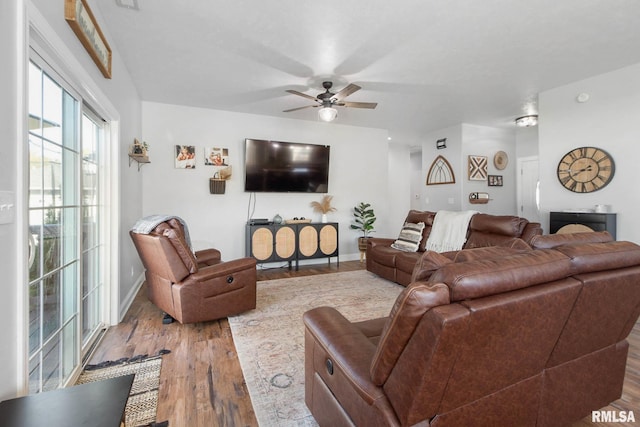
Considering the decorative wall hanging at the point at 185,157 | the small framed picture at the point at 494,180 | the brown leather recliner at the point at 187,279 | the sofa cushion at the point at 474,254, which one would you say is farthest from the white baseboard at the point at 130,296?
the small framed picture at the point at 494,180

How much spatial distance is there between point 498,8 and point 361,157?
12.2 feet

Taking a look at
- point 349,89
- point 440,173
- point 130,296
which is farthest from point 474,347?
point 440,173

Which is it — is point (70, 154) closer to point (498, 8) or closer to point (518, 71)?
point (498, 8)

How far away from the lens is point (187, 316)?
260cm

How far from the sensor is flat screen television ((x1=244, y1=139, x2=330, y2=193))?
4887 mm

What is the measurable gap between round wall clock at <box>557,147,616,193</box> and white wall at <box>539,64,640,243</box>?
0.06 metres

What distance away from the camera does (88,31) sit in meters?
1.93

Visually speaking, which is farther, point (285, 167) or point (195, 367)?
point (285, 167)

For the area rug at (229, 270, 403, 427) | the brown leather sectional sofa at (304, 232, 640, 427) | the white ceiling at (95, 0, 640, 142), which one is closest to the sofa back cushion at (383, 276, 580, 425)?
the brown leather sectional sofa at (304, 232, 640, 427)

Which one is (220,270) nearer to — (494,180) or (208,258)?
(208,258)

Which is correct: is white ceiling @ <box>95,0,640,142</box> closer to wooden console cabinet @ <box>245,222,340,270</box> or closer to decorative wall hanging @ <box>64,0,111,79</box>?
decorative wall hanging @ <box>64,0,111,79</box>

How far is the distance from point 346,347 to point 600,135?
14.1 ft

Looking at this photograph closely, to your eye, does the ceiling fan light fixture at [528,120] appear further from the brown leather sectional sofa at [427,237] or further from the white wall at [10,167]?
the white wall at [10,167]

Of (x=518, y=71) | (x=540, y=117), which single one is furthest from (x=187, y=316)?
(x=540, y=117)
